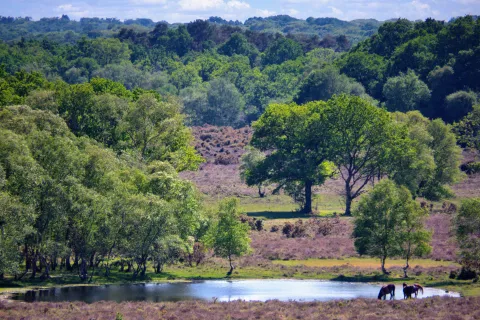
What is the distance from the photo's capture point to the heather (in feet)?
156

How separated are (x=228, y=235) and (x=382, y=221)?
13.0 m

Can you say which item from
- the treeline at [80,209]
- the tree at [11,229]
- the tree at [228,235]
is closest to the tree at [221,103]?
the treeline at [80,209]

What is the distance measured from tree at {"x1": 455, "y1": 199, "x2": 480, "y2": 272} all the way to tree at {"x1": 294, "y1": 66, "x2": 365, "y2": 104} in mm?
95359

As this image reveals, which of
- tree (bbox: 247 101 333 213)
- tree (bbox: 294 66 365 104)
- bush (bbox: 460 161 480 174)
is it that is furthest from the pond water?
tree (bbox: 294 66 365 104)

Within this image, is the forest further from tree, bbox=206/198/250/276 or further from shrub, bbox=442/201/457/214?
shrub, bbox=442/201/457/214

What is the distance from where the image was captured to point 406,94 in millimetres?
149875

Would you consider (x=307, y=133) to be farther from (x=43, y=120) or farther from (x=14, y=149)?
(x=14, y=149)

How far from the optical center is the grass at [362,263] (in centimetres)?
7044

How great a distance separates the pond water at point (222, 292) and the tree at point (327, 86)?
98140mm

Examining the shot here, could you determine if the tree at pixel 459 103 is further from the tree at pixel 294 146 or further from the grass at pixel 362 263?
the grass at pixel 362 263

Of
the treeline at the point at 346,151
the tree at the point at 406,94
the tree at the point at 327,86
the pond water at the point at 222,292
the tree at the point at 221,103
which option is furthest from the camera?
the tree at the point at 221,103

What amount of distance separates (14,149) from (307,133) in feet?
160

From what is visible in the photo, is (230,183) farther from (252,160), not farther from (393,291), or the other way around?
(393,291)

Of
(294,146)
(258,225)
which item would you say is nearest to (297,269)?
(258,225)
